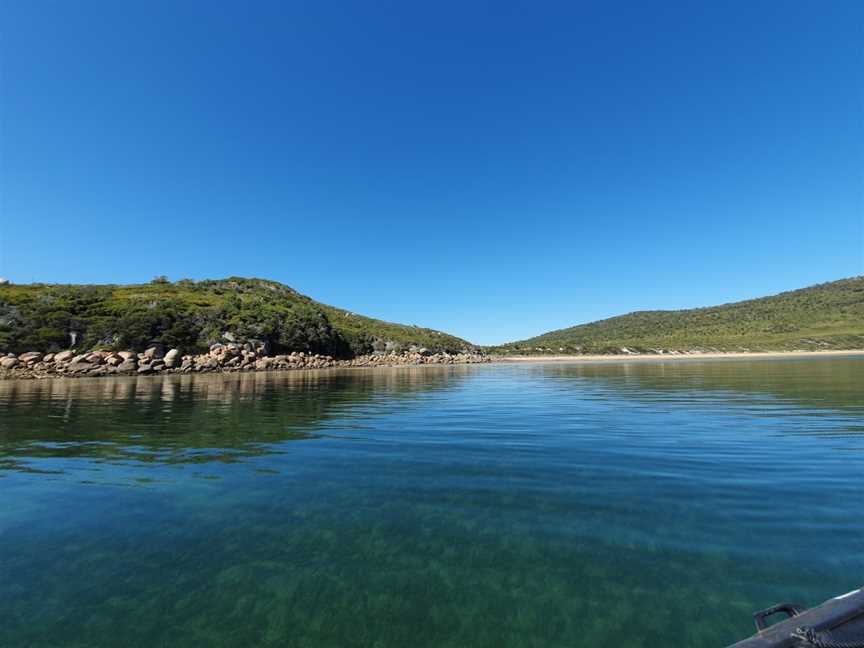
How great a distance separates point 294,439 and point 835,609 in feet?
48.4

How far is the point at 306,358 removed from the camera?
3236 inches

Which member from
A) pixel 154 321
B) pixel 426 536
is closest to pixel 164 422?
pixel 426 536

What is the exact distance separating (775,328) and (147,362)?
195 m

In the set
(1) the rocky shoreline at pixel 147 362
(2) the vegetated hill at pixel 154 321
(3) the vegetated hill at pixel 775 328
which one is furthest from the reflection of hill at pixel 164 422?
(3) the vegetated hill at pixel 775 328

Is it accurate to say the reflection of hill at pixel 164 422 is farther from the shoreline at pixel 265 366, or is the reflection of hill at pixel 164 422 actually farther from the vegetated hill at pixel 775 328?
the vegetated hill at pixel 775 328

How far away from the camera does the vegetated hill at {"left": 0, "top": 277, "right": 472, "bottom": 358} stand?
5906cm

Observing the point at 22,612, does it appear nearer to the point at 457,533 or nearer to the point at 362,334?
the point at 457,533

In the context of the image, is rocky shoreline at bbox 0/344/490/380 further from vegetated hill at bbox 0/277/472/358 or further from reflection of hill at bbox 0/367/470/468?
reflection of hill at bbox 0/367/470/468

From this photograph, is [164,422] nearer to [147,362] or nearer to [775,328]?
[147,362]

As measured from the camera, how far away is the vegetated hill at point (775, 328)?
127 m

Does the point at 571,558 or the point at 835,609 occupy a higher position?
the point at 835,609

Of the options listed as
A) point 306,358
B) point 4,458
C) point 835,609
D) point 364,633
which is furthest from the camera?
point 306,358

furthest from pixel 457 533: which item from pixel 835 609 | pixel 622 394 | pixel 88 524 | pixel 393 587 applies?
pixel 622 394

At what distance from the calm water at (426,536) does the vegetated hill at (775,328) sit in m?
149
